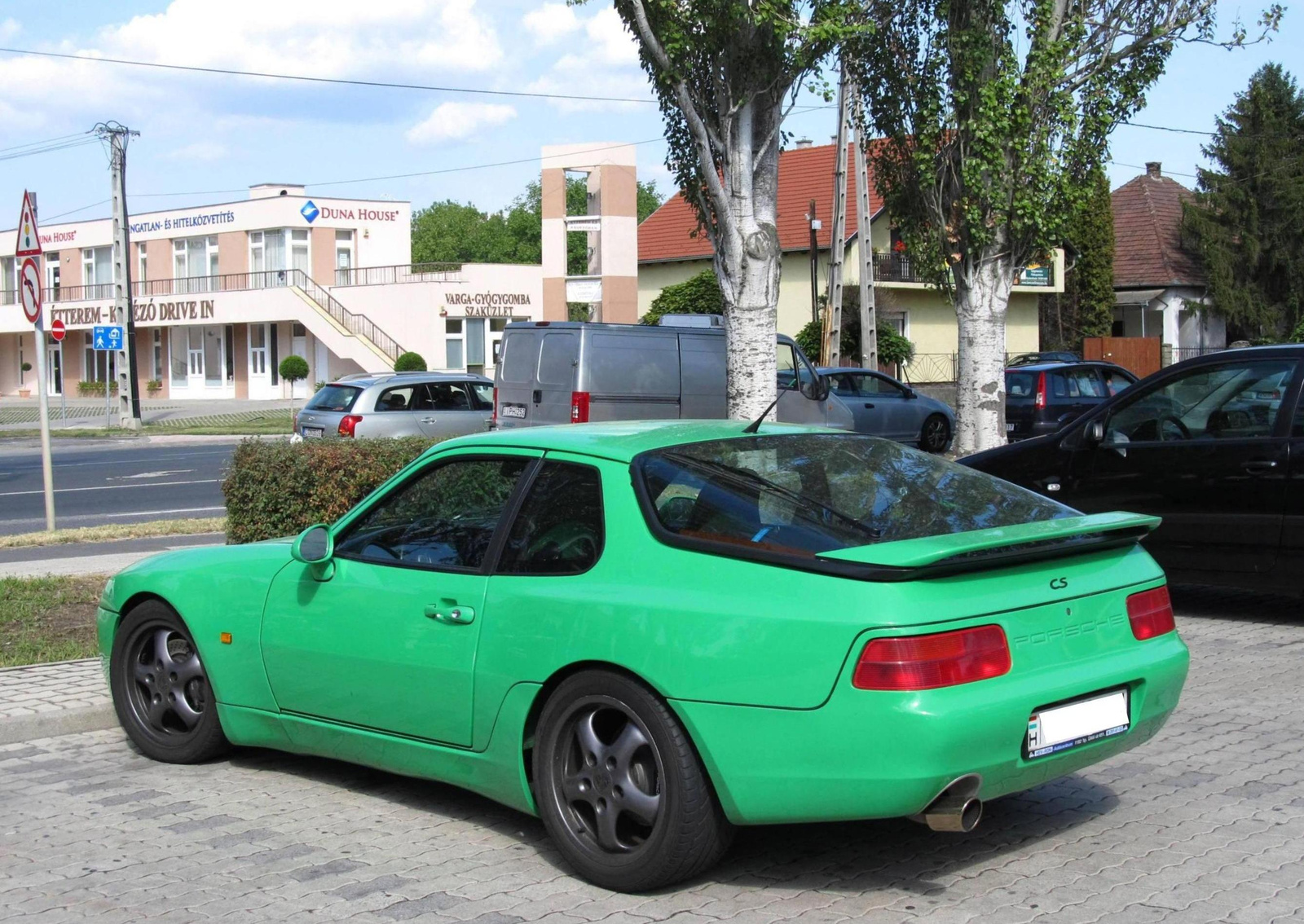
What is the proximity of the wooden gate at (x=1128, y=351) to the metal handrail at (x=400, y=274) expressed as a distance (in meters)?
24.1

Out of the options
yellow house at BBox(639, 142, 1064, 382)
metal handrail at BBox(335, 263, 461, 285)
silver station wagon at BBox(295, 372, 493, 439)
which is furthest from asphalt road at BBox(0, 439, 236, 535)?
metal handrail at BBox(335, 263, 461, 285)

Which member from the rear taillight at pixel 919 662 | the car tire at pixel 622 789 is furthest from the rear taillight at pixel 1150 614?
the car tire at pixel 622 789

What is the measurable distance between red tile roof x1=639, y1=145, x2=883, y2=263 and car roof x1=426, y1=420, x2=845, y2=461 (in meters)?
41.9

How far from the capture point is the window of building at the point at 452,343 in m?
55.8

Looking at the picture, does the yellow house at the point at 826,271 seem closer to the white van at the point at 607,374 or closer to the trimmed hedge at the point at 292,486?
the white van at the point at 607,374

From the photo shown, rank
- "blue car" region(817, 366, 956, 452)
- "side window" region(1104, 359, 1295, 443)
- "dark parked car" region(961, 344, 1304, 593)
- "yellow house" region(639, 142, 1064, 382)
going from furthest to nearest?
"yellow house" region(639, 142, 1064, 382) < "blue car" region(817, 366, 956, 452) < "side window" region(1104, 359, 1295, 443) < "dark parked car" region(961, 344, 1304, 593)

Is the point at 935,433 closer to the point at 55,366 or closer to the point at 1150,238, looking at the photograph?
the point at 1150,238

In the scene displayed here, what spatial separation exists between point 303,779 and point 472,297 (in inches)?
2006

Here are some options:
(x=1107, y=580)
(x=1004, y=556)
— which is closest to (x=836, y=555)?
(x=1004, y=556)

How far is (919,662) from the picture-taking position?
3992 millimetres

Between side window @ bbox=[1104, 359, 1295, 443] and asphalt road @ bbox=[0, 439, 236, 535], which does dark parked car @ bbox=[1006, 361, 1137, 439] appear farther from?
side window @ bbox=[1104, 359, 1295, 443]

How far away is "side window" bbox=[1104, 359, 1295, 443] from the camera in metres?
8.94

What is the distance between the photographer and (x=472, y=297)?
56.0m

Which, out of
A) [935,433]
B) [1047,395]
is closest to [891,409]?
[935,433]
